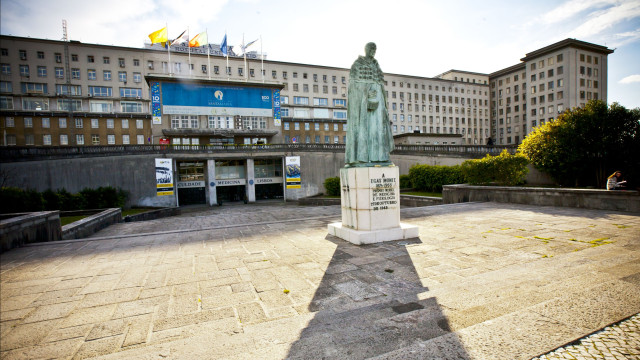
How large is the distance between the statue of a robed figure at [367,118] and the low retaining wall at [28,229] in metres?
9.06

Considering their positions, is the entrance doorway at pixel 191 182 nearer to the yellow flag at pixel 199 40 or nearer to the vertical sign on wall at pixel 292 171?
the vertical sign on wall at pixel 292 171

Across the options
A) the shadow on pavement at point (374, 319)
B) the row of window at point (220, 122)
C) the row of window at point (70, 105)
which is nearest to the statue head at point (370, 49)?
the shadow on pavement at point (374, 319)

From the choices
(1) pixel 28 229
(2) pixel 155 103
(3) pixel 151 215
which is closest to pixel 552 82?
(2) pixel 155 103

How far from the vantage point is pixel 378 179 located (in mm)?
7344

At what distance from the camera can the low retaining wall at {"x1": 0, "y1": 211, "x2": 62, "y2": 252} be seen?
7.50 metres

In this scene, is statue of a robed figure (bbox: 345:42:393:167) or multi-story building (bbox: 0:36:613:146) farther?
multi-story building (bbox: 0:36:613:146)

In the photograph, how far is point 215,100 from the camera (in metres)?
41.8

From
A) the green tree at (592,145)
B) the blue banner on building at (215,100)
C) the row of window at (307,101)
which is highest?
the row of window at (307,101)

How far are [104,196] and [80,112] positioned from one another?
2988 centimetres

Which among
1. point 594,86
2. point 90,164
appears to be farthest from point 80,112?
point 594,86

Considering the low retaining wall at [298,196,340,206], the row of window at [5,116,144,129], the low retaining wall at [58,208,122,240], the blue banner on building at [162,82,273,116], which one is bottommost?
the low retaining wall at [298,196,340,206]

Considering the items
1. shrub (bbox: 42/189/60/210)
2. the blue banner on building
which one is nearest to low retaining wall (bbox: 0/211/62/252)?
shrub (bbox: 42/189/60/210)

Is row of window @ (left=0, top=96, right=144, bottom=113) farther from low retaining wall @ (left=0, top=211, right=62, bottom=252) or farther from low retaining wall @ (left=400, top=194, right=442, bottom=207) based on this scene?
low retaining wall @ (left=400, top=194, right=442, bottom=207)

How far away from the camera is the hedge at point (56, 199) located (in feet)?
45.7
